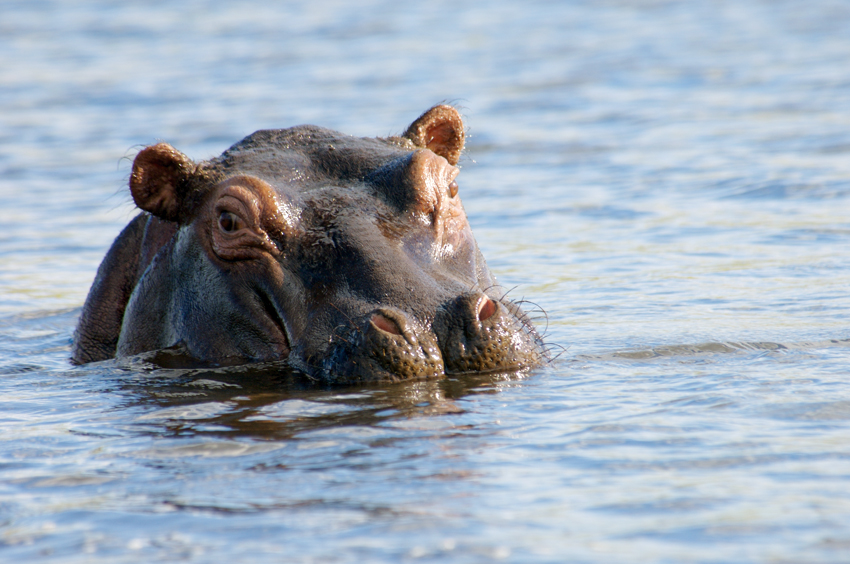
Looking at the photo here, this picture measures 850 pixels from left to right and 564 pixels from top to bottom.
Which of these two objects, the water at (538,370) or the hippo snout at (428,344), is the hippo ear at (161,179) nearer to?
the water at (538,370)

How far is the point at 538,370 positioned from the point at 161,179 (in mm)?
2439

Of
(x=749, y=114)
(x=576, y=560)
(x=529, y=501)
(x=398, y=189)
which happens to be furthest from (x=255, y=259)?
(x=749, y=114)

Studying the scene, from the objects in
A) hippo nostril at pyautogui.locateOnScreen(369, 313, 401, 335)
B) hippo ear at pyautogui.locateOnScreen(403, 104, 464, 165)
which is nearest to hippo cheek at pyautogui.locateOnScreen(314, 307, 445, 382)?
hippo nostril at pyautogui.locateOnScreen(369, 313, 401, 335)

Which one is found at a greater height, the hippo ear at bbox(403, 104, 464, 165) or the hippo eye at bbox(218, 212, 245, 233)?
the hippo ear at bbox(403, 104, 464, 165)

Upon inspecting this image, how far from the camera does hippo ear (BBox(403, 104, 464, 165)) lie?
7.95 metres

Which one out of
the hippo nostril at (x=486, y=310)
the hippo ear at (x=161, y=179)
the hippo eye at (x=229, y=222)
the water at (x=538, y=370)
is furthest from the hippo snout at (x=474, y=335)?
the hippo ear at (x=161, y=179)

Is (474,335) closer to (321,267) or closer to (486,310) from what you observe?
(486,310)

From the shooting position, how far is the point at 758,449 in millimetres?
5039

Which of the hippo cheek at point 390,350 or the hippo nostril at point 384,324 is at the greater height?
the hippo nostril at point 384,324

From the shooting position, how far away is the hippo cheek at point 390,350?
19.5 ft

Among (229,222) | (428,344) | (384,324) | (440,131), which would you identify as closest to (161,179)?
(229,222)

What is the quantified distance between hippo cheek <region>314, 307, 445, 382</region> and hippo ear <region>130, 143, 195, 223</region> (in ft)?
5.95

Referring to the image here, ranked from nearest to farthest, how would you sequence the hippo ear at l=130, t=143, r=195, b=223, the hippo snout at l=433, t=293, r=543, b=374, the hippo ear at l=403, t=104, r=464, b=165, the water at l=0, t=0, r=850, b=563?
the water at l=0, t=0, r=850, b=563 → the hippo snout at l=433, t=293, r=543, b=374 → the hippo ear at l=130, t=143, r=195, b=223 → the hippo ear at l=403, t=104, r=464, b=165

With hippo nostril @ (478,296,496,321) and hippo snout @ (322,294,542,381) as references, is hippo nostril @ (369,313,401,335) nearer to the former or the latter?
hippo snout @ (322,294,542,381)
